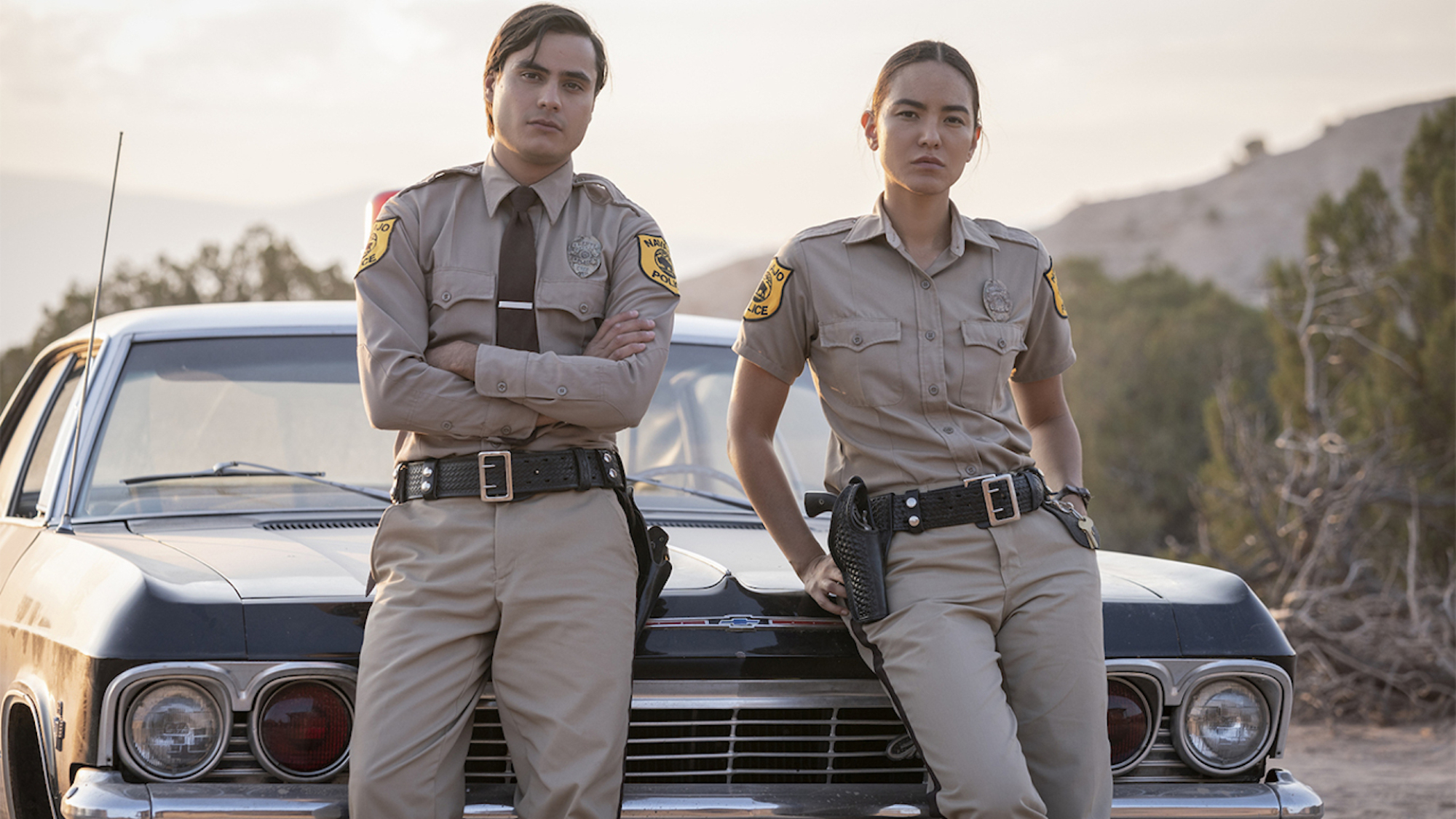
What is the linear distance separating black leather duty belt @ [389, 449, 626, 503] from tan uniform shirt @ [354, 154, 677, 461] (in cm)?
5

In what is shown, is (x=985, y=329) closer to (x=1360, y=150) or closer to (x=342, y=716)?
(x=342, y=716)

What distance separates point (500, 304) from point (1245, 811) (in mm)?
1757

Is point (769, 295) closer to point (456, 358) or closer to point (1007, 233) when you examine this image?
point (1007, 233)

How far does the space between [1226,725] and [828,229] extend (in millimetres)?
1287

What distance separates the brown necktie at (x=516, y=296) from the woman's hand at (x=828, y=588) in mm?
703

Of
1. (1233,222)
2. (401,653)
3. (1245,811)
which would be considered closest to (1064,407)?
(1245,811)

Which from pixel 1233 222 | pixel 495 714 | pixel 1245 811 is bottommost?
pixel 1245 811

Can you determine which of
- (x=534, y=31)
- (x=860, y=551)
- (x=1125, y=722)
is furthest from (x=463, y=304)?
(x=1125, y=722)

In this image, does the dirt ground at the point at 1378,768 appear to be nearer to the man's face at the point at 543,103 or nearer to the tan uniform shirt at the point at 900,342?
the tan uniform shirt at the point at 900,342

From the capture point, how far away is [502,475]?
2.73m

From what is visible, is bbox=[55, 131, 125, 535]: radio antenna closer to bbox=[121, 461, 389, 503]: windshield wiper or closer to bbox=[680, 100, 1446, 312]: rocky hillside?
bbox=[121, 461, 389, 503]: windshield wiper

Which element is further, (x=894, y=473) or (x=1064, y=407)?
(x=1064, y=407)

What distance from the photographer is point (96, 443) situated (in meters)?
3.63

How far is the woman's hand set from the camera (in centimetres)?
279
